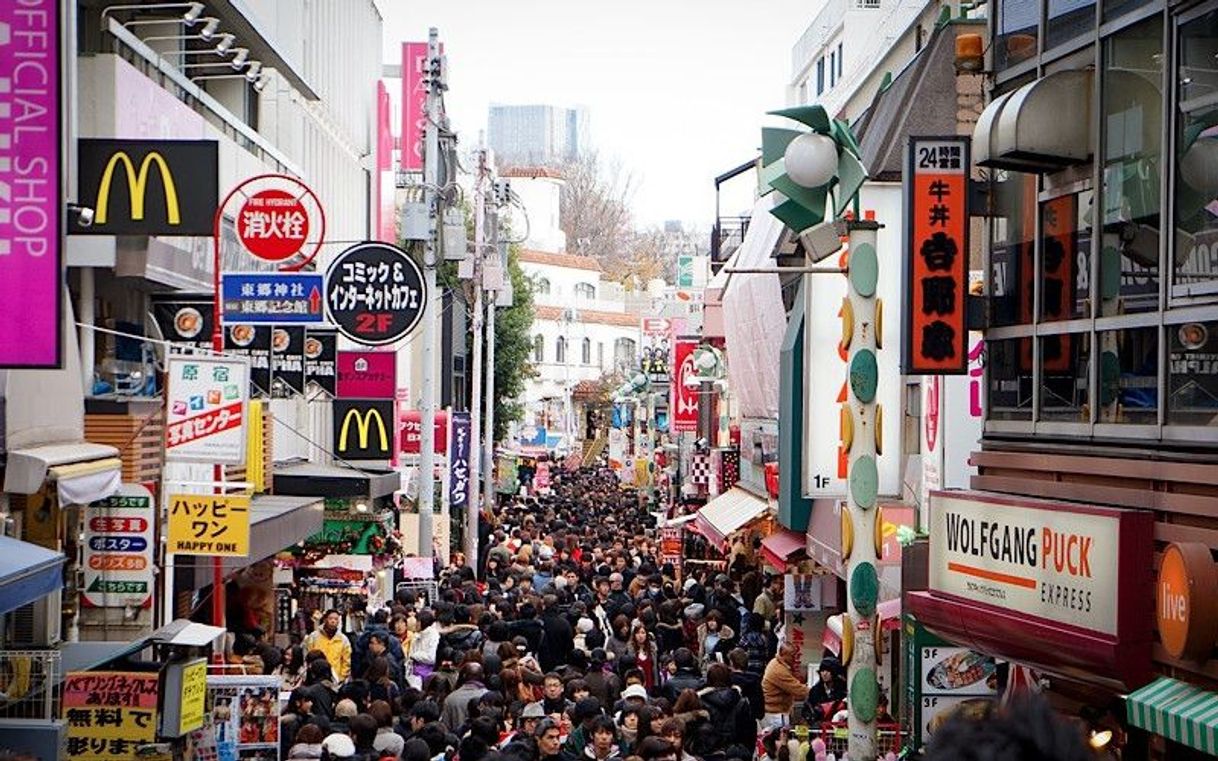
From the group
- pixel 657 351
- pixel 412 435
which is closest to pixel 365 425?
pixel 412 435

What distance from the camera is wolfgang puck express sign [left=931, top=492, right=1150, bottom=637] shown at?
9.73 metres

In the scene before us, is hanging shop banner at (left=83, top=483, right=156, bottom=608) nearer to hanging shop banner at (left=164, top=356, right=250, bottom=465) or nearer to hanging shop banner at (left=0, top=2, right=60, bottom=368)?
hanging shop banner at (left=164, top=356, right=250, bottom=465)

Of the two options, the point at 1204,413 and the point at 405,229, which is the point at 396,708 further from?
the point at 405,229

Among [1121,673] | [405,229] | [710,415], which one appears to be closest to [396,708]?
[1121,673]

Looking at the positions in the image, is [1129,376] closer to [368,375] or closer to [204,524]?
[204,524]

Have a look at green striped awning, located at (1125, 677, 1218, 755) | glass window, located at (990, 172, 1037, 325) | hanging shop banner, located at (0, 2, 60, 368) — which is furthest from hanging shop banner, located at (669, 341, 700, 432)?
green striped awning, located at (1125, 677, 1218, 755)

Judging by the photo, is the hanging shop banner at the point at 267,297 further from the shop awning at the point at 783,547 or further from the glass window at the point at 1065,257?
the glass window at the point at 1065,257

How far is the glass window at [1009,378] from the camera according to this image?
1199 cm

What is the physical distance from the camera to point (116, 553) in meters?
15.9

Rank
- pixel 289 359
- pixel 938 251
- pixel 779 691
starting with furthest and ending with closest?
pixel 289 359, pixel 779 691, pixel 938 251

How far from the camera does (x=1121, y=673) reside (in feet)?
31.4

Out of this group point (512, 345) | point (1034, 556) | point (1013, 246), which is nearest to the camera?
point (1034, 556)

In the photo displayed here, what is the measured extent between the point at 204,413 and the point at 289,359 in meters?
7.57

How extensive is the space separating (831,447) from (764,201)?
32.7 feet
